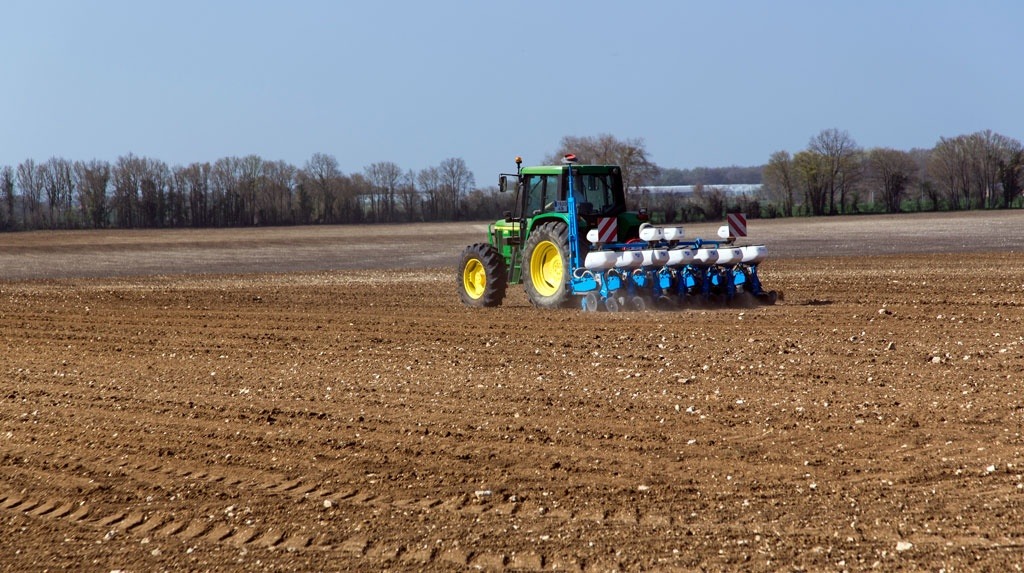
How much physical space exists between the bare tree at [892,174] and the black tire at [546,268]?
5810 cm

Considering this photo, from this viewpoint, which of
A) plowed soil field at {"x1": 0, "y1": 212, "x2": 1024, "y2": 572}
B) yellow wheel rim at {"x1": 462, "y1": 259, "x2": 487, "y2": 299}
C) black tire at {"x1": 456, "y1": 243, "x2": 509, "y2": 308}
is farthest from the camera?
yellow wheel rim at {"x1": 462, "y1": 259, "x2": 487, "y2": 299}

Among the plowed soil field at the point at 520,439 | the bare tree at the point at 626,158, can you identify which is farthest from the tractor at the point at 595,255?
the bare tree at the point at 626,158

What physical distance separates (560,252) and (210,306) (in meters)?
5.90

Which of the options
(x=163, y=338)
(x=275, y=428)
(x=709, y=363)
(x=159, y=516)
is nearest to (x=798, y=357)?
(x=709, y=363)

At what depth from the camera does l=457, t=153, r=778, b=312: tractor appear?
1520cm

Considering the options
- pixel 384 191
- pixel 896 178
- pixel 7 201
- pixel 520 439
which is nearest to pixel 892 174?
pixel 896 178

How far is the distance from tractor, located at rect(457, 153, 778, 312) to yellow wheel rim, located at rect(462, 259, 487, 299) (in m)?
0.02

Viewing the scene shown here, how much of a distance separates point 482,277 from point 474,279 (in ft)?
0.66

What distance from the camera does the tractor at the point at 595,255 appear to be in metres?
15.2

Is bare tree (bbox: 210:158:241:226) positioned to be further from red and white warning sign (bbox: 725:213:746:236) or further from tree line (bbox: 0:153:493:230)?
red and white warning sign (bbox: 725:213:746:236)

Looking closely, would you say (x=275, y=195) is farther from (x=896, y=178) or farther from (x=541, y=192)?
(x=541, y=192)

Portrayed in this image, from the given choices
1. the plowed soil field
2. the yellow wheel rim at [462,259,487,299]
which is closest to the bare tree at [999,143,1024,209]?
the plowed soil field

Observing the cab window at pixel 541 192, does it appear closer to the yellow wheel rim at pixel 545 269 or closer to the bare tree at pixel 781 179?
the yellow wheel rim at pixel 545 269

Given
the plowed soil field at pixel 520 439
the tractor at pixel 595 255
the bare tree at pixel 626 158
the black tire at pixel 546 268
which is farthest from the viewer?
the bare tree at pixel 626 158
